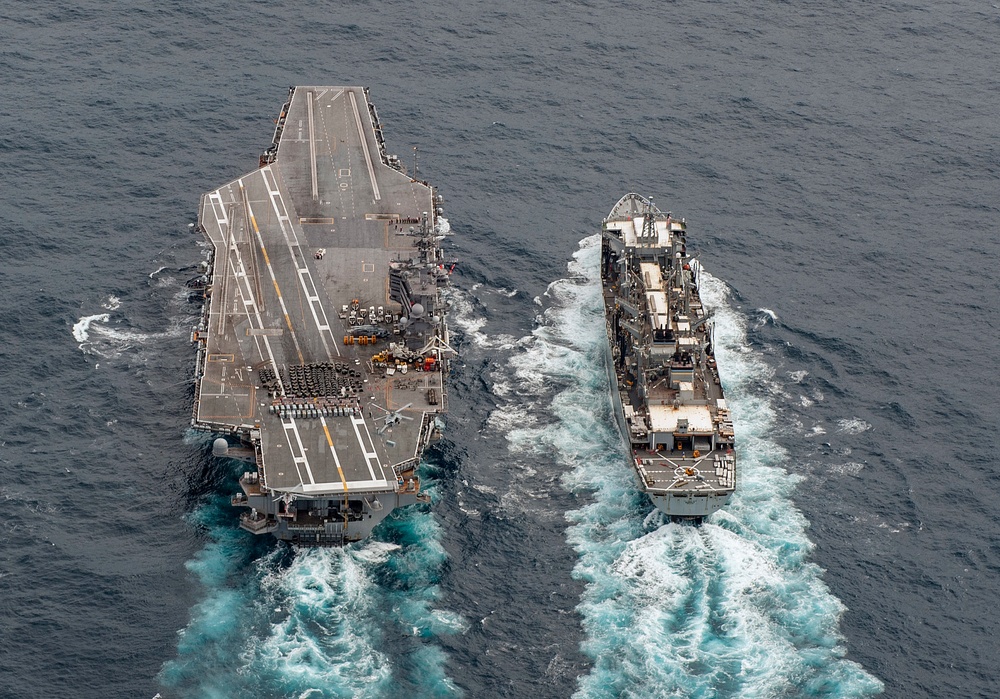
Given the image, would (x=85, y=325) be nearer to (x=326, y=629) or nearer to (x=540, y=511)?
(x=540, y=511)

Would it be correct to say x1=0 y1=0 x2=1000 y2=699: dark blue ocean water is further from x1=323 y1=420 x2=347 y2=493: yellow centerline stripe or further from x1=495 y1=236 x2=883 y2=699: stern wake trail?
x1=323 y1=420 x2=347 y2=493: yellow centerline stripe

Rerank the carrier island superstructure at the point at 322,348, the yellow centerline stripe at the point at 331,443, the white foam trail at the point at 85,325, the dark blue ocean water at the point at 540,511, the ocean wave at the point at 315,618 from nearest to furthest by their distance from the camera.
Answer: the ocean wave at the point at 315,618 < the dark blue ocean water at the point at 540,511 < the yellow centerline stripe at the point at 331,443 < the carrier island superstructure at the point at 322,348 < the white foam trail at the point at 85,325

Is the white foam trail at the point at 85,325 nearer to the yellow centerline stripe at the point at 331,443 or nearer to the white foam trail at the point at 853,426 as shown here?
the yellow centerline stripe at the point at 331,443

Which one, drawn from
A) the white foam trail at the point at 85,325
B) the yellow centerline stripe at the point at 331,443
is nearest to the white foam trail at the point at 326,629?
the yellow centerline stripe at the point at 331,443

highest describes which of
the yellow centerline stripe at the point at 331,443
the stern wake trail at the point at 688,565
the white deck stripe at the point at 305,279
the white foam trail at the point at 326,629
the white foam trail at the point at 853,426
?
the white deck stripe at the point at 305,279

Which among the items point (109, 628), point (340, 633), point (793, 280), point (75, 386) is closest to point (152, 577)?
point (109, 628)

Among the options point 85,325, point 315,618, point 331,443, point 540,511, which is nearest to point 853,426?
point 540,511
